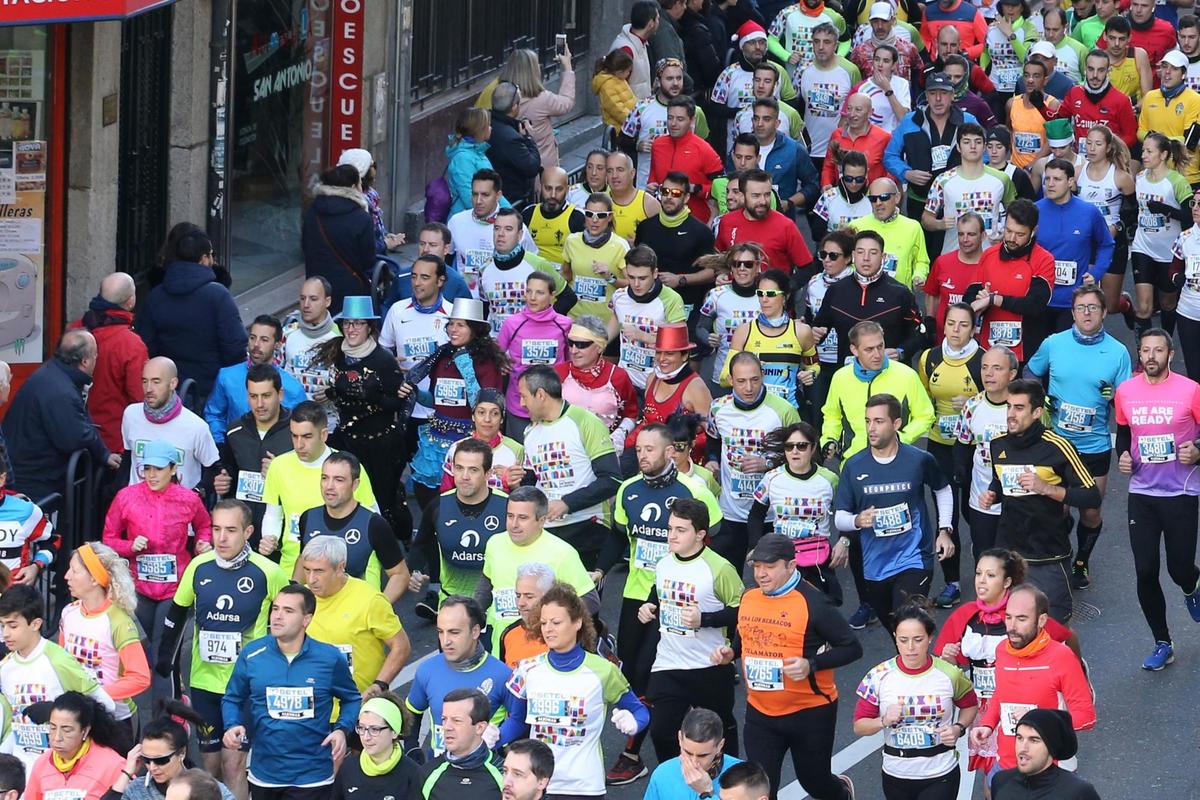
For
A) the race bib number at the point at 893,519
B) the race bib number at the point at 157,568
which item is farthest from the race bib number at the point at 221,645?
the race bib number at the point at 893,519

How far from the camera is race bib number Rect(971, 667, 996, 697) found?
35.8 feet

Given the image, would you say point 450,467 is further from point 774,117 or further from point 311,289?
point 774,117

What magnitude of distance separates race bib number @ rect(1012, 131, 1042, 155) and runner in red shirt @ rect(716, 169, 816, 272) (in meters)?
3.33

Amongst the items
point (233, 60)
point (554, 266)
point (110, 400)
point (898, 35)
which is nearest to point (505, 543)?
point (110, 400)

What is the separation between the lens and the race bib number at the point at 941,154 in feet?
59.4

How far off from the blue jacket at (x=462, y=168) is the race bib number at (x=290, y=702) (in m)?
7.34

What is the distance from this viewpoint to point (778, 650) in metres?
10.9

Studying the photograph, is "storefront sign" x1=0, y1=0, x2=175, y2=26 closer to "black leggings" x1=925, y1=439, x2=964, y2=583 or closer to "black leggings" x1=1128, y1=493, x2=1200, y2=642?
"black leggings" x1=925, y1=439, x2=964, y2=583

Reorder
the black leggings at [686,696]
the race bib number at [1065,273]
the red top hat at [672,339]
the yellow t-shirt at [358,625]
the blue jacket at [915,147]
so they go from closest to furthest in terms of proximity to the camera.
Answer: the yellow t-shirt at [358,625] → the black leggings at [686,696] → the red top hat at [672,339] → the race bib number at [1065,273] → the blue jacket at [915,147]

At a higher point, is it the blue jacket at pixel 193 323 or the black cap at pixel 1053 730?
the black cap at pixel 1053 730

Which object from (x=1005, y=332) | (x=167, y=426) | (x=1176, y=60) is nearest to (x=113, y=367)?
(x=167, y=426)

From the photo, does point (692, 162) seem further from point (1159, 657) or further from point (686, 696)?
point (686, 696)

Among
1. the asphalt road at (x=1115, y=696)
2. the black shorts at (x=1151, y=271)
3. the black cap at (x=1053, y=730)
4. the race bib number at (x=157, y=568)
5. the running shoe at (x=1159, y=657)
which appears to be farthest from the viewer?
the black shorts at (x=1151, y=271)

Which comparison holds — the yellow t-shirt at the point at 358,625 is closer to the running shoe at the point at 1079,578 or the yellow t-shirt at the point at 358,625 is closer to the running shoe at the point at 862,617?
the running shoe at the point at 862,617
